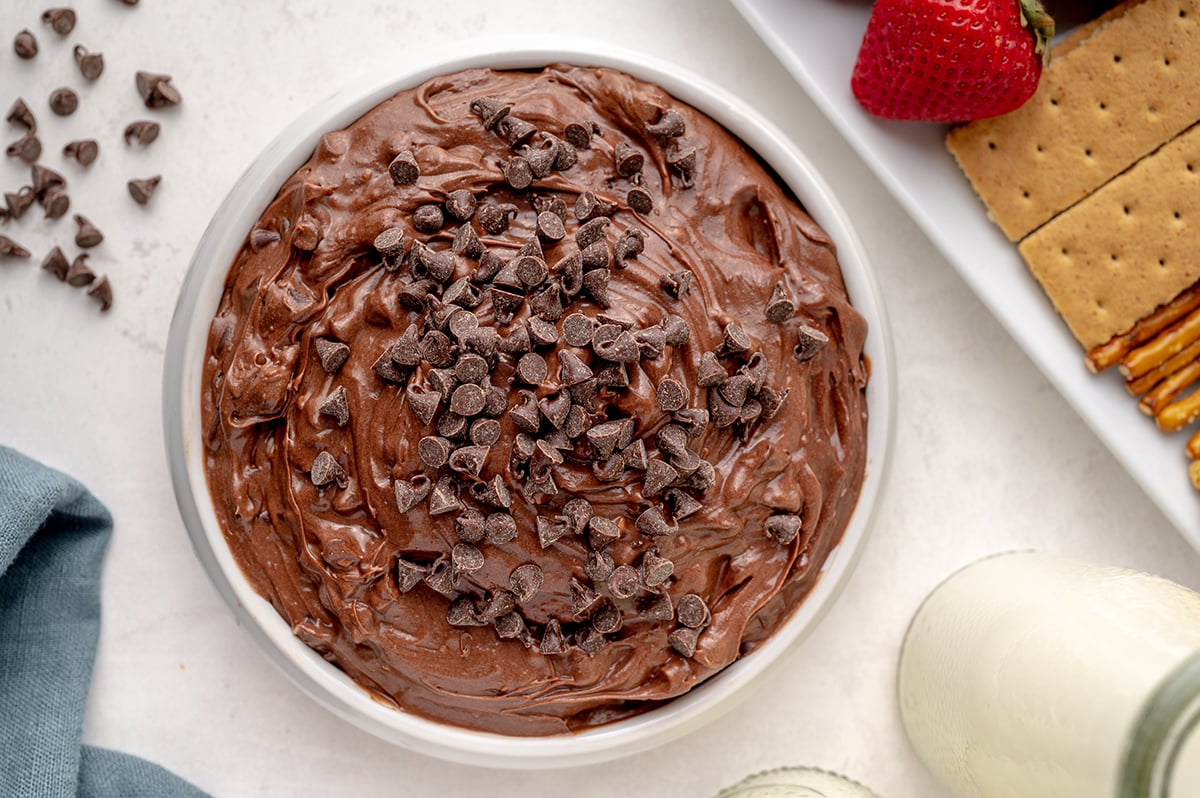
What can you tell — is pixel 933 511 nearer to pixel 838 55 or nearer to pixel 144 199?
pixel 838 55

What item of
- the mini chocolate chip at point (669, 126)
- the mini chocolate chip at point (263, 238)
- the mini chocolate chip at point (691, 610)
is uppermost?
the mini chocolate chip at point (669, 126)

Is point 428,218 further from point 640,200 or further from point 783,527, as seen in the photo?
point 783,527

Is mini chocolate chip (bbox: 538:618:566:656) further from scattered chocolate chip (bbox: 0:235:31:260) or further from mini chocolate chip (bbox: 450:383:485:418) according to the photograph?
scattered chocolate chip (bbox: 0:235:31:260)

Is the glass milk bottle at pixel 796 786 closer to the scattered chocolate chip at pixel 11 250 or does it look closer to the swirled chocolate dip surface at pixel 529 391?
the swirled chocolate dip surface at pixel 529 391

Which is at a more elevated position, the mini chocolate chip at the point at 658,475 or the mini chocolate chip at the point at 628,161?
the mini chocolate chip at the point at 628,161

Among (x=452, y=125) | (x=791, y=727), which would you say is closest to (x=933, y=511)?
(x=791, y=727)

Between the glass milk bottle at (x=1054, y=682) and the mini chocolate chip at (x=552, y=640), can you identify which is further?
the mini chocolate chip at (x=552, y=640)

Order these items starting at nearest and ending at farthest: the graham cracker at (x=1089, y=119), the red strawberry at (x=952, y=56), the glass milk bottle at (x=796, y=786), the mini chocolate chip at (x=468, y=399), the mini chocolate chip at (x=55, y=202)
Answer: the mini chocolate chip at (x=468, y=399), the red strawberry at (x=952, y=56), the glass milk bottle at (x=796, y=786), the graham cracker at (x=1089, y=119), the mini chocolate chip at (x=55, y=202)

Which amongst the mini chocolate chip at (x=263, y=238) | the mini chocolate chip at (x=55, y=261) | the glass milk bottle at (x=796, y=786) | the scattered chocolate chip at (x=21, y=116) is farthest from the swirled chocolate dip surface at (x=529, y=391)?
the scattered chocolate chip at (x=21, y=116)
